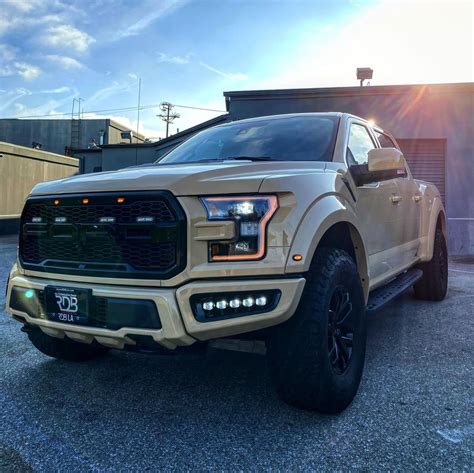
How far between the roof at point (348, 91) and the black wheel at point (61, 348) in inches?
366

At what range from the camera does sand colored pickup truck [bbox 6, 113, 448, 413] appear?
81.5 inches

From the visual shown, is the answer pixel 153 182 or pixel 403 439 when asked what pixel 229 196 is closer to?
pixel 153 182

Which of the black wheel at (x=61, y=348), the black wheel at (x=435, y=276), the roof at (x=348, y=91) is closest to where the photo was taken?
the black wheel at (x=61, y=348)

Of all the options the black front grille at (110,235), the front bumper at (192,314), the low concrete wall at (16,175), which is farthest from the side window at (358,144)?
the low concrete wall at (16,175)

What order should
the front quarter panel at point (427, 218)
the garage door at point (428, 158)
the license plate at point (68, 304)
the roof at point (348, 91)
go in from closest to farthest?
the license plate at point (68, 304) → the front quarter panel at point (427, 218) → the roof at point (348, 91) → the garage door at point (428, 158)

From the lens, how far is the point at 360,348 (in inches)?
106

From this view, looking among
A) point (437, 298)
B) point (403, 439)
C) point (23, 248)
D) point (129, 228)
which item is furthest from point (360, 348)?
point (437, 298)

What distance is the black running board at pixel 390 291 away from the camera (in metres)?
3.11

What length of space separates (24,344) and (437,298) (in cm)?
455

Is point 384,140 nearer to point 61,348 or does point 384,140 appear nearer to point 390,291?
point 390,291

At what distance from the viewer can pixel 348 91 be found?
11055 millimetres

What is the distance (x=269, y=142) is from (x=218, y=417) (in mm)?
1958

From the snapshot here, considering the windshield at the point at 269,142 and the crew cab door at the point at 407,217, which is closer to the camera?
the windshield at the point at 269,142

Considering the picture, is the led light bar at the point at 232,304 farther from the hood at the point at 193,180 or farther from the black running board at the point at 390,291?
the black running board at the point at 390,291
